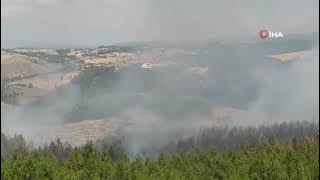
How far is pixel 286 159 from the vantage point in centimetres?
10275

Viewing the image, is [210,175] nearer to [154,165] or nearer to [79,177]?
[154,165]

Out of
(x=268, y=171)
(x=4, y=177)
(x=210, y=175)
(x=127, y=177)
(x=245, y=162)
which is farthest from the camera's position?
(x=245, y=162)

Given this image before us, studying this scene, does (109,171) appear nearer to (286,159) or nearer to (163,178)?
(163,178)

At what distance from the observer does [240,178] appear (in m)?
77.4

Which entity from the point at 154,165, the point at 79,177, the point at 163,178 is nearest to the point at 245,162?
the point at 154,165

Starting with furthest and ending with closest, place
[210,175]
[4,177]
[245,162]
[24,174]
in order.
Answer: [245,162]
[210,175]
[24,174]
[4,177]

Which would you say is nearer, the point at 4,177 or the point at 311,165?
the point at 4,177

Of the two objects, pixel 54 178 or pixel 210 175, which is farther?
pixel 210 175

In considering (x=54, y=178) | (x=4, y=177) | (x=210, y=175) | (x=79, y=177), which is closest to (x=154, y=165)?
(x=210, y=175)

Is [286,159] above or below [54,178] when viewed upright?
below

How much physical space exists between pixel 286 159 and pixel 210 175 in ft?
64.4

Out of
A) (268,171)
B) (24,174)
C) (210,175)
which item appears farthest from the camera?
(210,175)

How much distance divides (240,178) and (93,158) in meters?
30.4

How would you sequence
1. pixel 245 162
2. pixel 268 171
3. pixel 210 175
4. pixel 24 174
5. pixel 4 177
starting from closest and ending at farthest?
pixel 4 177 < pixel 24 174 < pixel 268 171 < pixel 210 175 < pixel 245 162
